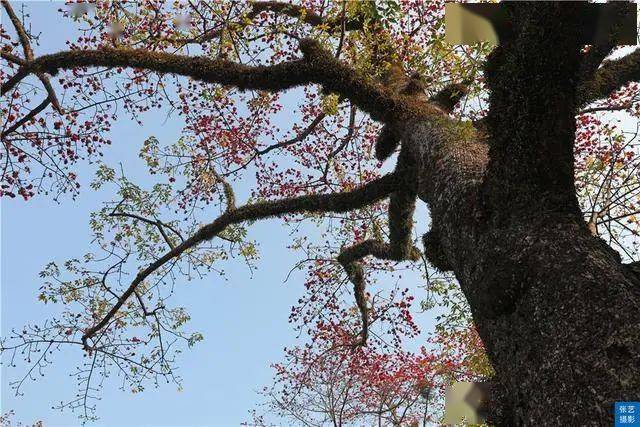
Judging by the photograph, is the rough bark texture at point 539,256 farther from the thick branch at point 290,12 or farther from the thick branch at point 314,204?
A: the thick branch at point 290,12

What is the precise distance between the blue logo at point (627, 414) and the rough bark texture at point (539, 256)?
1.2 inches

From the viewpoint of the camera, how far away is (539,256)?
2.24 m

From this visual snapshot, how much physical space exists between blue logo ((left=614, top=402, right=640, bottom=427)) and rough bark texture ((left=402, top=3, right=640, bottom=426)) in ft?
0.10

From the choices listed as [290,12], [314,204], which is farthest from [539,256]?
[290,12]

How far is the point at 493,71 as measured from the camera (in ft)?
9.94

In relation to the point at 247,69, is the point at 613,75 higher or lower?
lower

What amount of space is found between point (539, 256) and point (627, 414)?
816 millimetres

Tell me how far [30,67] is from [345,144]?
5220 millimetres

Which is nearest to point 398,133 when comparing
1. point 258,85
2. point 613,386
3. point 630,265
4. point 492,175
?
point 258,85

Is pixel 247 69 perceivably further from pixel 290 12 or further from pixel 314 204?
pixel 290 12

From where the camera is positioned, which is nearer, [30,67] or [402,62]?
[30,67]

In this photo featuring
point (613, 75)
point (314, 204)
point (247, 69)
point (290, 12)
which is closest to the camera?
point (247, 69)

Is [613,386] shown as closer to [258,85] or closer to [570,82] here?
[570,82]

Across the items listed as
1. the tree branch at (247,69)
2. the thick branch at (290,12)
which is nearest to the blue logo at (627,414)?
the tree branch at (247,69)
